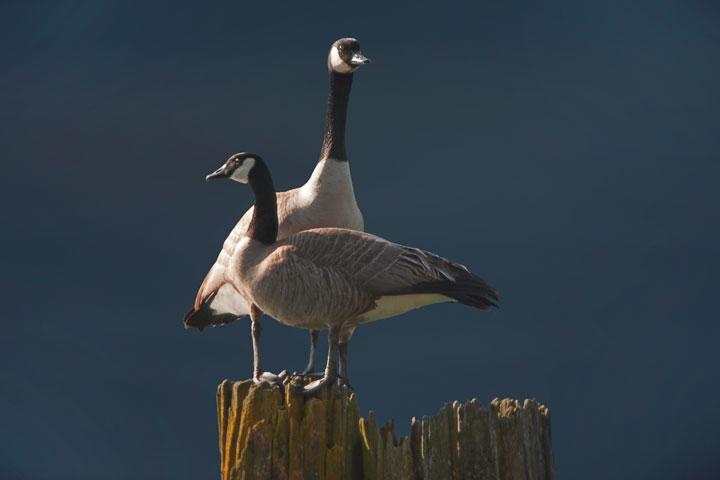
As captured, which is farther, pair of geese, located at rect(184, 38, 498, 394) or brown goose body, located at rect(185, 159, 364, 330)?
brown goose body, located at rect(185, 159, 364, 330)

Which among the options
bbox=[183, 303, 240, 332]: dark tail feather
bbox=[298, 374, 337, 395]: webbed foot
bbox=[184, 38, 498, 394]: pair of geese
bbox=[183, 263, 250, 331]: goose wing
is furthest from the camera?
bbox=[183, 303, 240, 332]: dark tail feather

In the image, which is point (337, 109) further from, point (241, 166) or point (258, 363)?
point (258, 363)

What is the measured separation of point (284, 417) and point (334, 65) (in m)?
3.25

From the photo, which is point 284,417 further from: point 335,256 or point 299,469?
point 335,256

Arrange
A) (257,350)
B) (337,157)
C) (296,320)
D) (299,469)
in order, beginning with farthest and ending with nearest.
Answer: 1. (337,157)
2. (257,350)
3. (296,320)
4. (299,469)

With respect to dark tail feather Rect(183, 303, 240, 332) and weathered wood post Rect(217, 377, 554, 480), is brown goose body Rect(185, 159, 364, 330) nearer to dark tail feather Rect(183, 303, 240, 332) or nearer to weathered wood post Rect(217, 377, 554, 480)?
dark tail feather Rect(183, 303, 240, 332)

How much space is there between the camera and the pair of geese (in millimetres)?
6867

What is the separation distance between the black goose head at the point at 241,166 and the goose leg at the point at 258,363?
1.07 m

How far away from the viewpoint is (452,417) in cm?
675

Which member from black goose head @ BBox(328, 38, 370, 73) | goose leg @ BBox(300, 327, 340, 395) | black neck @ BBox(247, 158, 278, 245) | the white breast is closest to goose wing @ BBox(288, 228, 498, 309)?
the white breast

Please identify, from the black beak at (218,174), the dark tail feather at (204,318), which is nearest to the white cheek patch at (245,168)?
the black beak at (218,174)

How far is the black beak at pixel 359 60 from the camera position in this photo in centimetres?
771

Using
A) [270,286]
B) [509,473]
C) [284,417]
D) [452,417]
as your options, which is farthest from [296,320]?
[509,473]

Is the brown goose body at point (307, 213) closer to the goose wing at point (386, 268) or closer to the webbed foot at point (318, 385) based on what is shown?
the goose wing at point (386, 268)
